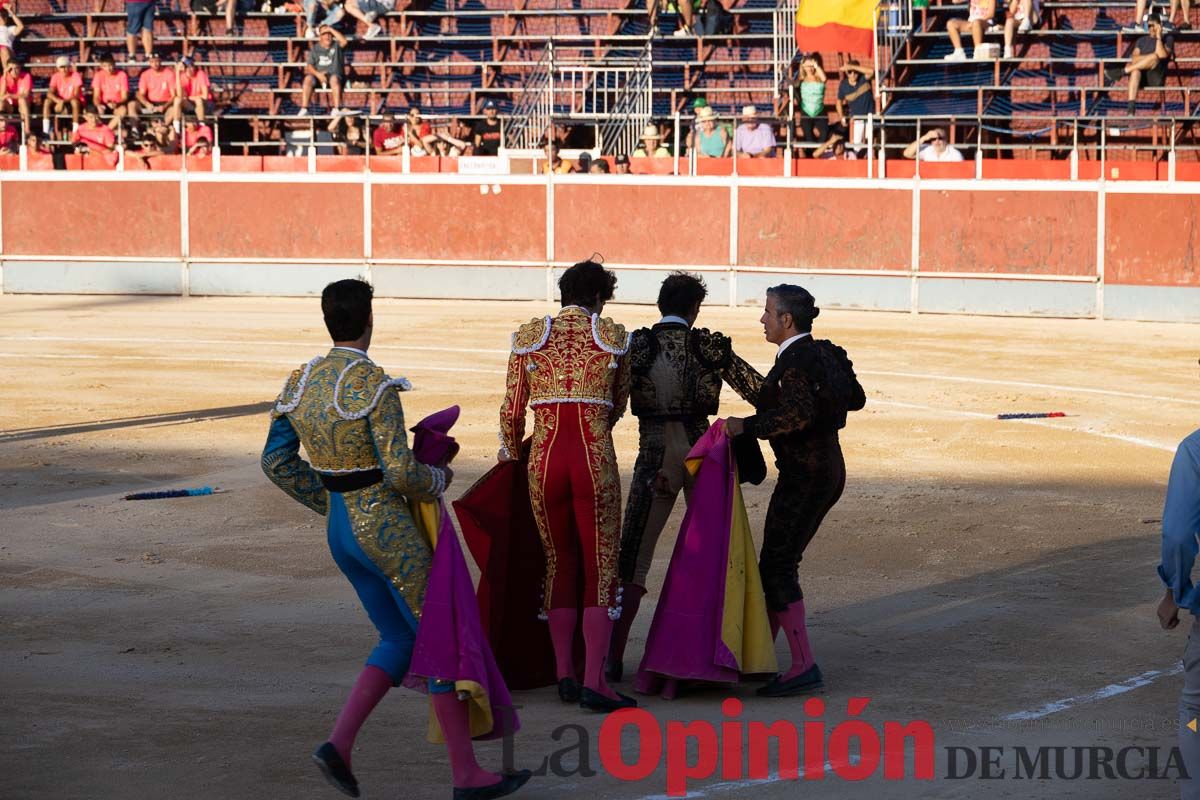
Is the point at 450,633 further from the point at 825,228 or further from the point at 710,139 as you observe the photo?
the point at 710,139

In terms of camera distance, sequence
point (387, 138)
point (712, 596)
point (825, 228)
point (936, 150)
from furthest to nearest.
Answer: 1. point (387, 138)
2. point (936, 150)
3. point (825, 228)
4. point (712, 596)

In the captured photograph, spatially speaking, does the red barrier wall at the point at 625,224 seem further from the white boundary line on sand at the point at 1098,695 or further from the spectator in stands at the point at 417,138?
the white boundary line on sand at the point at 1098,695

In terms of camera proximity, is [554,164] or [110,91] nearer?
[554,164]

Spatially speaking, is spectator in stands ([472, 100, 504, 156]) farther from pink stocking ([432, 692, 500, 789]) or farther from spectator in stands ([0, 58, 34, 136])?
pink stocking ([432, 692, 500, 789])

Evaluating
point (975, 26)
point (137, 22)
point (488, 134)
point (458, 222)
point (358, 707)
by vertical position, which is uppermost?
point (137, 22)

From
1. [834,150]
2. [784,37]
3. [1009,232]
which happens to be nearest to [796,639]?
[1009,232]

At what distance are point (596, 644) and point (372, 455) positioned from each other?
121 cm

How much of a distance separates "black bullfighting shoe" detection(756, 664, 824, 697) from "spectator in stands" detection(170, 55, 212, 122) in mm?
18601

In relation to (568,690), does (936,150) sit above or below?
above

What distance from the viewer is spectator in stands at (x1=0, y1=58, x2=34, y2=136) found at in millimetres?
23497

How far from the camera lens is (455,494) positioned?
30.3ft

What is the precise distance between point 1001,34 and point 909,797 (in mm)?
18792

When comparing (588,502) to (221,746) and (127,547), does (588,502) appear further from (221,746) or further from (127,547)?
(127,547)

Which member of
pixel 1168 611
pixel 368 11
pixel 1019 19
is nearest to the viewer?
pixel 1168 611
